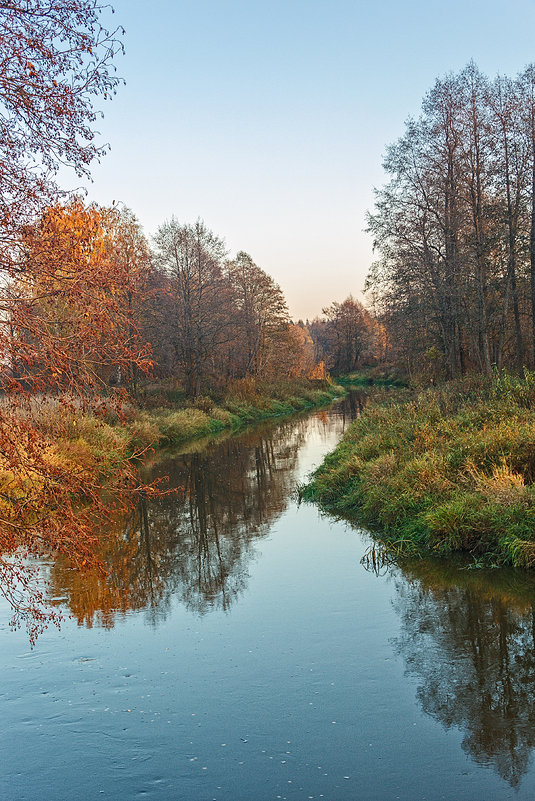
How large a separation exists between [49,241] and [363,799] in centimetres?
468

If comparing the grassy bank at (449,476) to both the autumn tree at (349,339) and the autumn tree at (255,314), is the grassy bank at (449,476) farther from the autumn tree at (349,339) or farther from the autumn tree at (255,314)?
the autumn tree at (349,339)

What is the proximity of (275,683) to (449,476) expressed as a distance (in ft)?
18.7

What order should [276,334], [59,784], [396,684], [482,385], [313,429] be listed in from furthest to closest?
[276,334], [313,429], [482,385], [396,684], [59,784]

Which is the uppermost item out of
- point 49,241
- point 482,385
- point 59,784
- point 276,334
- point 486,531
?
point 276,334

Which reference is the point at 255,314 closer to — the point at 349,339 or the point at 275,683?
the point at 349,339

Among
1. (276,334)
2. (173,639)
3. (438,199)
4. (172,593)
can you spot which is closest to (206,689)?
(173,639)

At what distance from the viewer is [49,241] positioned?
16.3ft

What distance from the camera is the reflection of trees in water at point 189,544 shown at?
877 centimetres

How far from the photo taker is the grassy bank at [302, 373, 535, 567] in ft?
29.5

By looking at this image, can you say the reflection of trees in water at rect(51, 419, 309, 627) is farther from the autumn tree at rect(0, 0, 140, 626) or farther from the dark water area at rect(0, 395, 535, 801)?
the autumn tree at rect(0, 0, 140, 626)

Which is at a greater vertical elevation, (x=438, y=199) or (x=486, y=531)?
(x=438, y=199)

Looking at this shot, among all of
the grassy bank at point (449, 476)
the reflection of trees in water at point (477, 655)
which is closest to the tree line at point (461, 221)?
the grassy bank at point (449, 476)

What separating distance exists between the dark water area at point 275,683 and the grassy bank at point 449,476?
60cm

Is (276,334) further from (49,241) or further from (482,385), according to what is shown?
→ (49,241)
